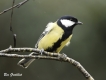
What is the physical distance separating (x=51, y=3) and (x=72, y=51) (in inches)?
24.6

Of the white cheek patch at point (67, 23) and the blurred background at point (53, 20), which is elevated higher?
the blurred background at point (53, 20)

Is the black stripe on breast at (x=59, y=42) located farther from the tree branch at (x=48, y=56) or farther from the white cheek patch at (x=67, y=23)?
the tree branch at (x=48, y=56)

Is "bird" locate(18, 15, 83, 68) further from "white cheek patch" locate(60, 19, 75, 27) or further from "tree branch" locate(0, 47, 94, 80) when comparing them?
"tree branch" locate(0, 47, 94, 80)

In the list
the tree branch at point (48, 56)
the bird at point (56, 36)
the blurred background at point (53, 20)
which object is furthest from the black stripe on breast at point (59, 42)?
the blurred background at point (53, 20)

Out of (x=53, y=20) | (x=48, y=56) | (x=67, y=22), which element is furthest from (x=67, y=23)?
(x=53, y=20)

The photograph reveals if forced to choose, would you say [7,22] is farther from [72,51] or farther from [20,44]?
[72,51]

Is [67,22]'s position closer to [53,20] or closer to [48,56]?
[48,56]

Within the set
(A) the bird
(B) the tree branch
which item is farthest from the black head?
(B) the tree branch

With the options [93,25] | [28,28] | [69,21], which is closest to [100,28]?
[93,25]

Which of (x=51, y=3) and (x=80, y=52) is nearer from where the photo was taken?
(x=51, y=3)

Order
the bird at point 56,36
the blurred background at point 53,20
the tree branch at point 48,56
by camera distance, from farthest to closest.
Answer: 1. the blurred background at point 53,20
2. the bird at point 56,36
3. the tree branch at point 48,56

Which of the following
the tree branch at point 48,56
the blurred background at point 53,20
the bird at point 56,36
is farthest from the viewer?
the blurred background at point 53,20

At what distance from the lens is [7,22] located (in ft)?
10.7

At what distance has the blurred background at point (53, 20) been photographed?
10.6 ft
